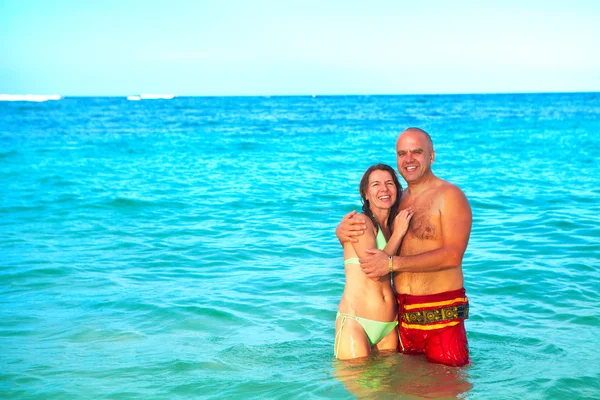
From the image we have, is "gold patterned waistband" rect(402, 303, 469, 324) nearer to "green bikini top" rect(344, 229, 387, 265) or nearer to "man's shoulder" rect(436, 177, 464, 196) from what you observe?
"green bikini top" rect(344, 229, 387, 265)

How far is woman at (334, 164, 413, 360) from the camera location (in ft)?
16.7

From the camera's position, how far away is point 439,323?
5.07m

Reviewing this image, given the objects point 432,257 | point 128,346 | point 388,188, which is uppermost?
point 388,188

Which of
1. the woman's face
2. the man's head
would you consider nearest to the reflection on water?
the woman's face

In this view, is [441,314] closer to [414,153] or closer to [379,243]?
[379,243]

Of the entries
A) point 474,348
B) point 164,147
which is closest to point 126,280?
point 474,348

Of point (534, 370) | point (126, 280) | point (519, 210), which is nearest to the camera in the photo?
point (534, 370)

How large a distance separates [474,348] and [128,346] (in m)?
3.21

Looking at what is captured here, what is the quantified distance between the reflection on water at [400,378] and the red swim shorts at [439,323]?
96 mm

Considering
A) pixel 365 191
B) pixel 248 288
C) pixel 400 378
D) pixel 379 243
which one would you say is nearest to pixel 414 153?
pixel 365 191

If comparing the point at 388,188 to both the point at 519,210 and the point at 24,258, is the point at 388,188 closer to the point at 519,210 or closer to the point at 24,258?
Answer: the point at 24,258

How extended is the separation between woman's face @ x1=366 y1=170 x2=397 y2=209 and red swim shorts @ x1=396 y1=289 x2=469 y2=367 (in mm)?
744

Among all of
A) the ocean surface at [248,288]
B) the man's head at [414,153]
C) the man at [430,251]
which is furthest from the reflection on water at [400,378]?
the man's head at [414,153]

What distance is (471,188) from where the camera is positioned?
15.9 meters
